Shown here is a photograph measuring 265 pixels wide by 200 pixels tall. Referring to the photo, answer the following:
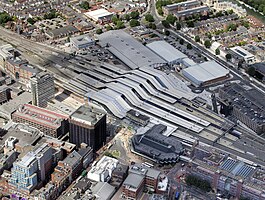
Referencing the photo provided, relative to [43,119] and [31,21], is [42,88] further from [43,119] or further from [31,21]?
[31,21]

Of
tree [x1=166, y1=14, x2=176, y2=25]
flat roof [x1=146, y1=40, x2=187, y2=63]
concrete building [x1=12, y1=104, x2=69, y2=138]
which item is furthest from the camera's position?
tree [x1=166, y1=14, x2=176, y2=25]

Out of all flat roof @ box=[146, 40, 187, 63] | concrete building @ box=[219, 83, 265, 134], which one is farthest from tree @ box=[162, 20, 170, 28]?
concrete building @ box=[219, 83, 265, 134]

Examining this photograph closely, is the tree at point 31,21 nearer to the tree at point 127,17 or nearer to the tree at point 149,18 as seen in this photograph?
the tree at point 127,17

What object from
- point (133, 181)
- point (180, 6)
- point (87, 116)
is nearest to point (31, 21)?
point (180, 6)

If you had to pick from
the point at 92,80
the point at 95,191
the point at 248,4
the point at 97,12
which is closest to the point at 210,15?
the point at 248,4

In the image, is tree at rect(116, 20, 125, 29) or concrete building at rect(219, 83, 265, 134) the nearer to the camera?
concrete building at rect(219, 83, 265, 134)

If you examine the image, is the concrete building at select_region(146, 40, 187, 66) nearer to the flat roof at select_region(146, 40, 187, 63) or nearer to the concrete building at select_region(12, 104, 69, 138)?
the flat roof at select_region(146, 40, 187, 63)
